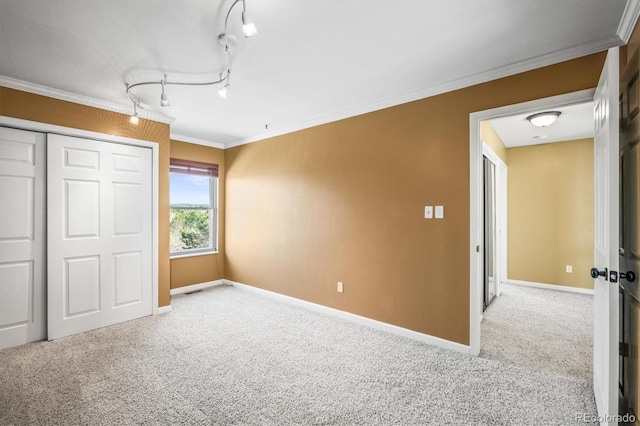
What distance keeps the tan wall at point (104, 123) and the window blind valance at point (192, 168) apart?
80cm

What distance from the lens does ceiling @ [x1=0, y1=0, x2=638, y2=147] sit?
177 cm

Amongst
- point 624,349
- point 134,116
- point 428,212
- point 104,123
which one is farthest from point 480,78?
point 104,123

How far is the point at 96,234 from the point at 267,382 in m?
2.54

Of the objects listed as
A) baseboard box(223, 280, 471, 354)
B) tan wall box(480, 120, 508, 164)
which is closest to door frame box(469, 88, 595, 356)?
baseboard box(223, 280, 471, 354)

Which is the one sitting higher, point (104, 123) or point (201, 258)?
point (104, 123)

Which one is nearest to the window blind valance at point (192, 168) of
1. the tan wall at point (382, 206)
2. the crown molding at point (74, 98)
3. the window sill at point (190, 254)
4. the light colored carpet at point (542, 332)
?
the tan wall at point (382, 206)

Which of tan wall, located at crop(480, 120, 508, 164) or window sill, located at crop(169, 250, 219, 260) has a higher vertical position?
tan wall, located at crop(480, 120, 508, 164)

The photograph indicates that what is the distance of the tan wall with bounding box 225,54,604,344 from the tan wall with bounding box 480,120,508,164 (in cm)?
88

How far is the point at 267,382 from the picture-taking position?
2234mm

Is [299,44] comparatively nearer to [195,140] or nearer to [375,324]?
[375,324]

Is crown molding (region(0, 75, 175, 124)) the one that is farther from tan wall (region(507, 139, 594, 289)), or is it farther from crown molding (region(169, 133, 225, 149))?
tan wall (region(507, 139, 594, 289))

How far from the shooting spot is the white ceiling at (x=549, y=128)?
3.66 metres

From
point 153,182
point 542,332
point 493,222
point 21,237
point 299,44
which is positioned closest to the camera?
point 299,44

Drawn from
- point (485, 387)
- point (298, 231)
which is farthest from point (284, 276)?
point (485, 387)
